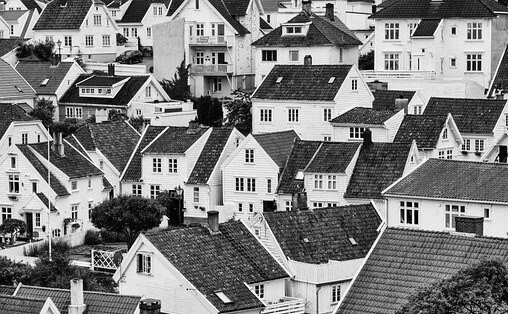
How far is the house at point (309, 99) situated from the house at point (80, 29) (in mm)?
28639

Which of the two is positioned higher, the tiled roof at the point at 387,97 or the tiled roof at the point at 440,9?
the tiled roof at the point at 440,9

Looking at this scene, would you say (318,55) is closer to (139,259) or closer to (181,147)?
(181,147)

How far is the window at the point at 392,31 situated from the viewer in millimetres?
110750

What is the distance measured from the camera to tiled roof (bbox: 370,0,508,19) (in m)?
108

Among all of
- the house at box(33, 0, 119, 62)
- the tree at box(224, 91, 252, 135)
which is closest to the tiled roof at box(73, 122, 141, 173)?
the tree at box(224, 91, 252, 135)

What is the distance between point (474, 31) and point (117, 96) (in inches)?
853

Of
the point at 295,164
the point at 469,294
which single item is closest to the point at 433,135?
the point at 295,164

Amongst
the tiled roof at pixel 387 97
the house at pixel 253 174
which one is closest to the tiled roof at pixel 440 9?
the tiled roof at pixel 387 97

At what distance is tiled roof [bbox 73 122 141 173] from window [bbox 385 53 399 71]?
19.2 metres

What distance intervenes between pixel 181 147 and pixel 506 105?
16721 mm

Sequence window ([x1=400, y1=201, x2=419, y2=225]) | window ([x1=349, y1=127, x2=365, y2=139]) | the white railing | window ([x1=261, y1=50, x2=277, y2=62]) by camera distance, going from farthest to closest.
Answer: window ([x1=261, y1=50, x2=277, y2=62]) < window ([x1=349, y1=127, x2=365, y2=139]) < window ([x1=400, y1=201, x2=419, y2=225]) < the white railing

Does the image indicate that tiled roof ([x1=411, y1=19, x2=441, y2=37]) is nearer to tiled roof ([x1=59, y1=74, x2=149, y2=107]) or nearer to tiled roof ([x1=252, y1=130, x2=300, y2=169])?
tiled roof ([x1=59, y1=74, x2=149, y2=107])

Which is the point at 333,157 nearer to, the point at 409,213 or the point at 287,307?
the point at 409,213

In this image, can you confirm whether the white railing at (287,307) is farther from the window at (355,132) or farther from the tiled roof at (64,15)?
the tiled roof at (64,15)
